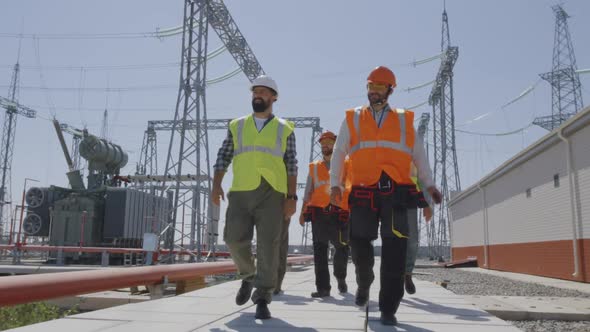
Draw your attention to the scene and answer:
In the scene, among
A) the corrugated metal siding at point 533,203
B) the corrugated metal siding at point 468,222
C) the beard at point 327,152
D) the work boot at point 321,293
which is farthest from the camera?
the corrugated metal siding at point 468,222

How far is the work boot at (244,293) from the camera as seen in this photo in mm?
4109

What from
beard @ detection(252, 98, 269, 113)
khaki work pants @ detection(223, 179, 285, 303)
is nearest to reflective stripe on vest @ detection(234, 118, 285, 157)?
beard @ detection(252, 98, 269, 113)

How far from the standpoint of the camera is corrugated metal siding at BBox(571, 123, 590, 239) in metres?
12.0

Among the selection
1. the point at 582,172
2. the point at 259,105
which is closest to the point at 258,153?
the point at 259,105

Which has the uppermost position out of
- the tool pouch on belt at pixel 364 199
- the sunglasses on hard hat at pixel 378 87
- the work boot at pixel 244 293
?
the sunglasses on hard hat at pixel 378 87

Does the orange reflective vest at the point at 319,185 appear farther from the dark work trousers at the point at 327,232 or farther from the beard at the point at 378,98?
the beard at the point at 378,98

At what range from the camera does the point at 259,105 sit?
4254 mm

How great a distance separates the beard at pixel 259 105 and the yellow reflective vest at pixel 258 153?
0.28 ft

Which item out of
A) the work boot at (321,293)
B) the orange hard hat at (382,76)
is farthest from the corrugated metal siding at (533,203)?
the orange hard hat at (382,76)

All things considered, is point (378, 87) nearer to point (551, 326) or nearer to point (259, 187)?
point (259, 187)

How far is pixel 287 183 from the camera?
423 cm

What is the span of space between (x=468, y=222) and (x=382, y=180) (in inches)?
998

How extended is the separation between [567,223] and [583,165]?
6.69 feet

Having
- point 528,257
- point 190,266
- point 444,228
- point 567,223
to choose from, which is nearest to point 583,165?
point 567,223
